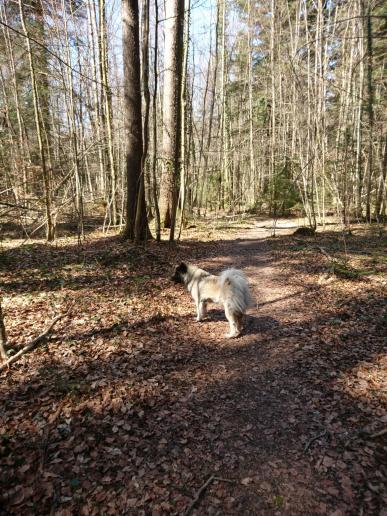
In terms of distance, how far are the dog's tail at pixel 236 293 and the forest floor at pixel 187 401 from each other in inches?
25.2

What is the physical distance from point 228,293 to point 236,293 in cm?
15

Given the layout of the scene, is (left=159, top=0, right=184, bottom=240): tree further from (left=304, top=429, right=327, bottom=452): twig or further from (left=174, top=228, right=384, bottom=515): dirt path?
(left=304, top=429, right=327, bottom=452): twig

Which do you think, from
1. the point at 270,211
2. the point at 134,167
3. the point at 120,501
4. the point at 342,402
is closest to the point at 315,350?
the point at 342,402

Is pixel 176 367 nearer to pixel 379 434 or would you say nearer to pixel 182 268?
pixel 182 268

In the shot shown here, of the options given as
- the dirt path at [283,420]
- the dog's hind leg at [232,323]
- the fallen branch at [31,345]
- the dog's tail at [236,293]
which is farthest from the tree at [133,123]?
the dog's hind leg at [232,323]

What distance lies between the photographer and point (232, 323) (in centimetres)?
573

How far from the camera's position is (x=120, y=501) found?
2.94 meters

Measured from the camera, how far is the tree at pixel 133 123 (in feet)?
30.9

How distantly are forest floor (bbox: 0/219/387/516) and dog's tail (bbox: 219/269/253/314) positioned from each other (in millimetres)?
641

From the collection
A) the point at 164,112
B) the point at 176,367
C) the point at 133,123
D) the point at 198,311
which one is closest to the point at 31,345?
the point at 176,367

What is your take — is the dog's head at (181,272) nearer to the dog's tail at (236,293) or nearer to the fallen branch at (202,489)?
the dog's tail at (236,293)

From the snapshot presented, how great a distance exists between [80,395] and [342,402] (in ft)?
11.0

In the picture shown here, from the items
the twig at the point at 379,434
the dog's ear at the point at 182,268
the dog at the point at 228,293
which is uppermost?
the dog's ear at the point at 182,268

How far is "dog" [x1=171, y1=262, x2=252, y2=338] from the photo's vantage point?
5566 millimetres
